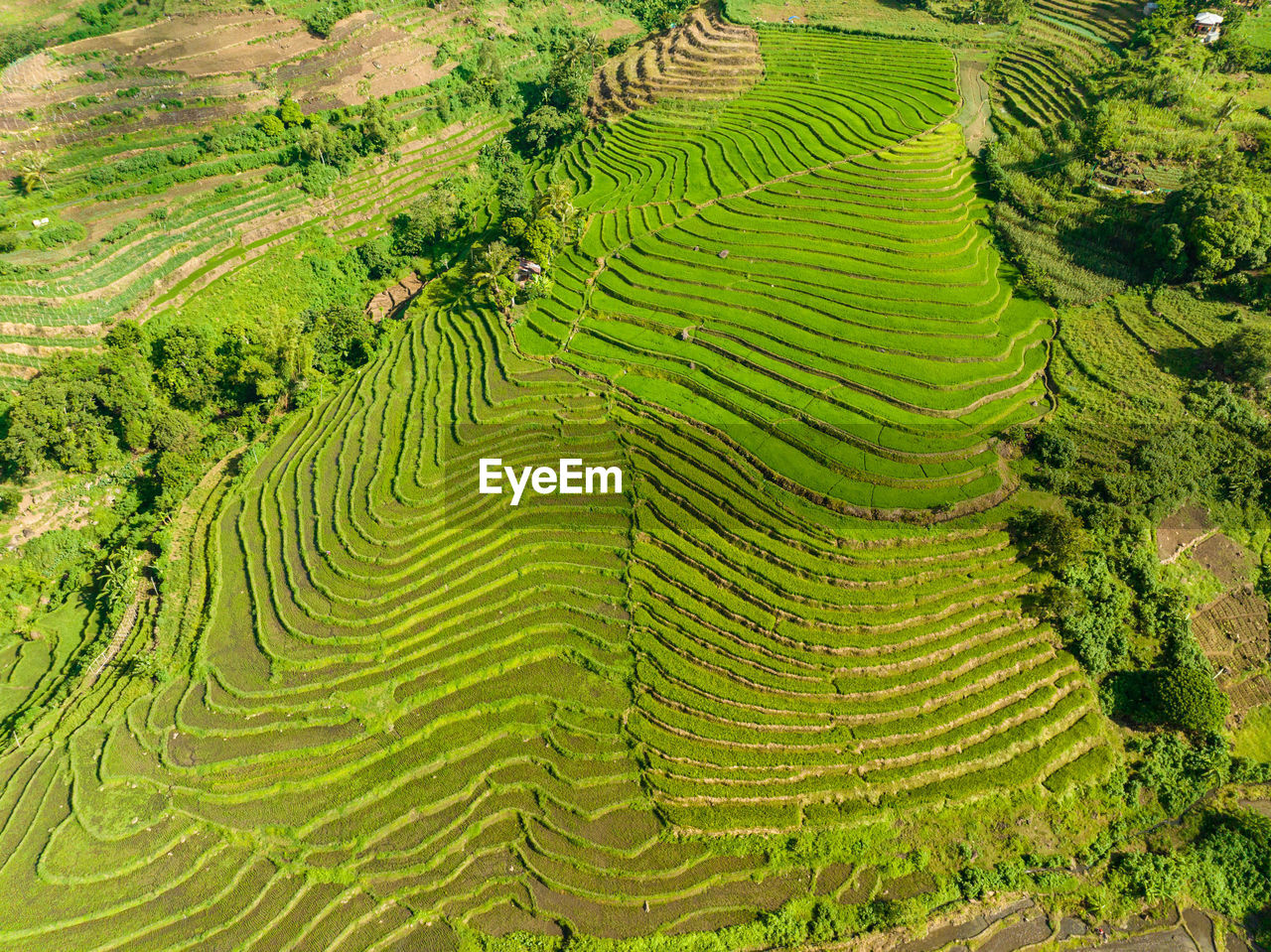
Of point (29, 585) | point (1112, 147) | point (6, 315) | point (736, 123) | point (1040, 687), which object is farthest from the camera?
point (736, 123)

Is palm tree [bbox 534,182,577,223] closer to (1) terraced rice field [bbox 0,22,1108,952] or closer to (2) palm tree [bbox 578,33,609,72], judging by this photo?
(1) terraced rice field [bbox 0,22,1108,952]

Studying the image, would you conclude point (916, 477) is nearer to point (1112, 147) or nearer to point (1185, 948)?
point (1185, 948)

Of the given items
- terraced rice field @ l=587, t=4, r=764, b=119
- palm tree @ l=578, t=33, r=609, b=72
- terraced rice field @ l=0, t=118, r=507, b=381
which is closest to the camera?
terraced rice field @ l=0, t=118, r=507, b=381

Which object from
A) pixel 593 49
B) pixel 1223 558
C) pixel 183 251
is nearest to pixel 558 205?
pixel 183 251

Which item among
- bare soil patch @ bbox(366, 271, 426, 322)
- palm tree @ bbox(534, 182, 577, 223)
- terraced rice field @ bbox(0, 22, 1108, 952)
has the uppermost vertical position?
palm tree @ bbox(534, 182, 577, 223)

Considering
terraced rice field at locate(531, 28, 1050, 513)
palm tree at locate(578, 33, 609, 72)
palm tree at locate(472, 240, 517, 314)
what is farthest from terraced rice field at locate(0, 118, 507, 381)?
palm tree at locate(578, 33, 609, 72)

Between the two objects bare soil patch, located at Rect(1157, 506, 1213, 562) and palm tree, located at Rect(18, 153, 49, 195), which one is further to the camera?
palm tree, located at Rect(18, 153, 49, 195)

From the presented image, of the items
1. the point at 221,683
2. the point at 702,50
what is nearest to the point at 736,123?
the point at 702,50

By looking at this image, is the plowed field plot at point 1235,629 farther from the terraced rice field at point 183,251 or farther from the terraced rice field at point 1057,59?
the terraced rice field at point 183,251
